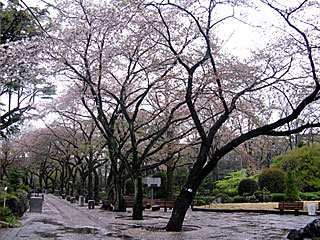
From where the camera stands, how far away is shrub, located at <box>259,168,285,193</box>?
2591 centimetres

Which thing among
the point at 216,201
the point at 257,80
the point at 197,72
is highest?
the point at 197,72

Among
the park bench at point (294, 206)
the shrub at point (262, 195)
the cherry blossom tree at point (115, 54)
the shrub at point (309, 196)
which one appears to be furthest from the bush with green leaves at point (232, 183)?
the cherry blossom tree at point (115, 54)

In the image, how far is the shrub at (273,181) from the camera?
25.9 metres

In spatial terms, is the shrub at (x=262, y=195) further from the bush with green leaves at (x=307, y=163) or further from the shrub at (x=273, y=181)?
the bush with green leaves at (x=307, y=163)

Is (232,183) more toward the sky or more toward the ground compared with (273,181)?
more toward the ground

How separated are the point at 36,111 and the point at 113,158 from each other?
8918mm

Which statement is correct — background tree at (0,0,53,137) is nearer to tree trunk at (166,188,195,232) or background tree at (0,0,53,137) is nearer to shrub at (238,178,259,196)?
tree trunk at (166,188,195,232)

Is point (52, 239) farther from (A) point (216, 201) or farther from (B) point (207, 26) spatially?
(A) point (216, 201)

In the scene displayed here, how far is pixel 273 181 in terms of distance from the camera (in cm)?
2598

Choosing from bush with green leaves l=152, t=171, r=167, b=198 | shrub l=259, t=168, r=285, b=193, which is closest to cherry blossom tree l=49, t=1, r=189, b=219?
shrub l=259, t=168, r=285, b=193

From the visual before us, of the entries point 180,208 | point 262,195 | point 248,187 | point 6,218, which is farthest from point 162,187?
point 180,208

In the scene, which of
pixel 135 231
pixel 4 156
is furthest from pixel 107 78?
pixel 4 156

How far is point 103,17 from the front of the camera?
551 inches

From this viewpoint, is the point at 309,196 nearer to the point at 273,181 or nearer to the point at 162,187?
the point at 273,181
